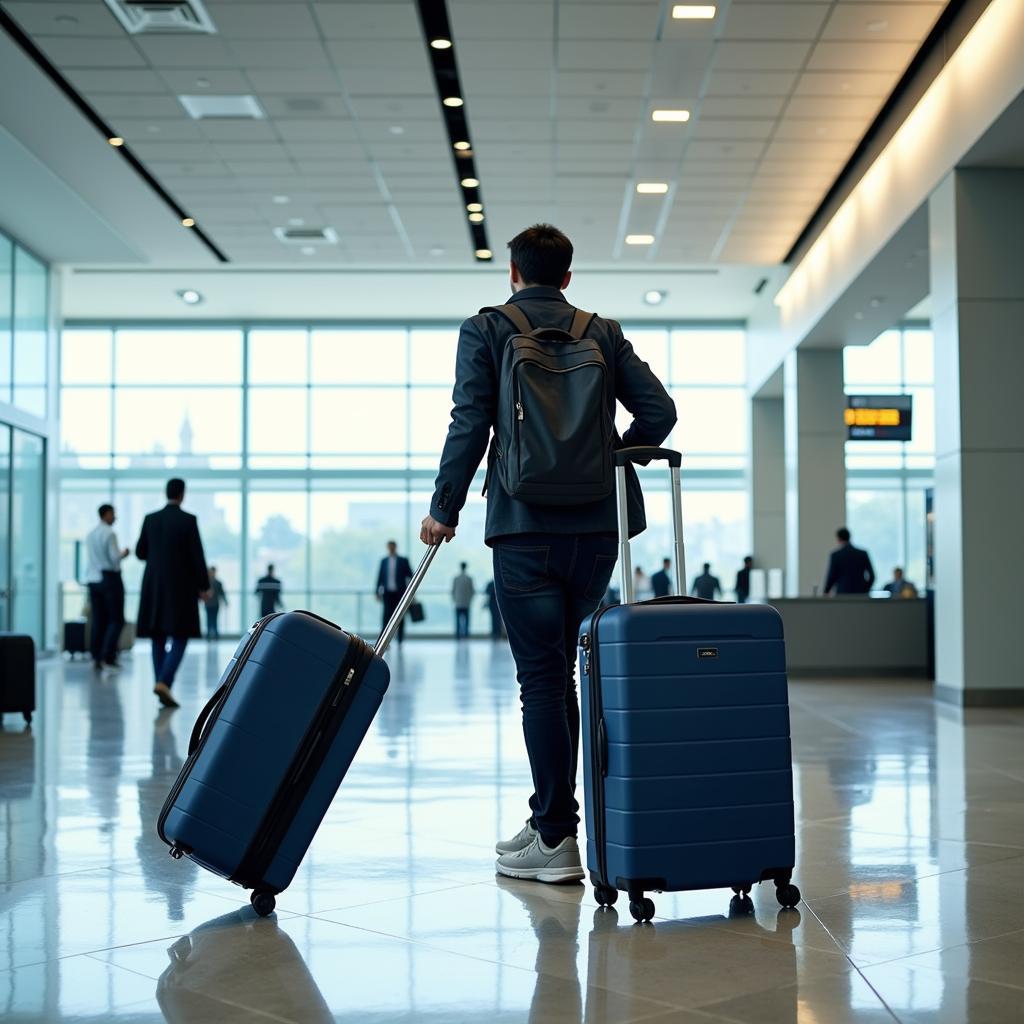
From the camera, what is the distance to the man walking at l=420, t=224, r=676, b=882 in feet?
11.5

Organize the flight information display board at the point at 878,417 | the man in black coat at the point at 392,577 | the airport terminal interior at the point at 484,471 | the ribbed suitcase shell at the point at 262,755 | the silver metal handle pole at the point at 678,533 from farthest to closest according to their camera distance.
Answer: the man in black coat at the point at 392,577 → the flight information display board at the point at 878,417 → the silver metal handle pole at the point at 678,533 → the ribbed suitcase shell at the point at 262,755 → the airport terminal interior at the point at 484,471

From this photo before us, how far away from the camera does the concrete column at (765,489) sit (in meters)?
25.2

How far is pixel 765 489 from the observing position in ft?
83.0

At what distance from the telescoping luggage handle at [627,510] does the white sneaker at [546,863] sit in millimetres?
788

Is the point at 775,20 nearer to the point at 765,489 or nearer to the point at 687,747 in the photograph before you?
the point at 687,747

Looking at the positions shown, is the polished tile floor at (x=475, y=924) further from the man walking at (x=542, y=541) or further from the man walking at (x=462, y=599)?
the man walking at (x=462, y=599)

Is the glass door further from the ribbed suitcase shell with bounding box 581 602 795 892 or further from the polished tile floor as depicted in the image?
the ribbed suitcase shell with bounding box 581 602 795 892

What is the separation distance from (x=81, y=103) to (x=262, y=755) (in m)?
11.2

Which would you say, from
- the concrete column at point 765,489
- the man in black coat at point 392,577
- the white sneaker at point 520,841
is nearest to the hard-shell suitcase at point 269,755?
the white sneaker at point 520,841

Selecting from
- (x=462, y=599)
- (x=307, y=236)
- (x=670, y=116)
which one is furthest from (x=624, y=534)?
(x=462, y=599)

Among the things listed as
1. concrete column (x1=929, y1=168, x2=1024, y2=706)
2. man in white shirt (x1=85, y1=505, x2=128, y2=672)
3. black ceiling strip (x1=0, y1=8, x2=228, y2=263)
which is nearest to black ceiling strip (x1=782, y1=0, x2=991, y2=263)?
concrete column (x1=929, y1=168, x2=1024, y2=706)

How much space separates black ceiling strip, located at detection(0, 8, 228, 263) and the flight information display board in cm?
933

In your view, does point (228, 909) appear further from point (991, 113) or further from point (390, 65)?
point (390, 65)

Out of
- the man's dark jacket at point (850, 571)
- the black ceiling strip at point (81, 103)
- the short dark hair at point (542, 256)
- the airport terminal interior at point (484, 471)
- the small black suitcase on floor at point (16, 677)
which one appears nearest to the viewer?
the airport terminal interior at point (484, 471)
